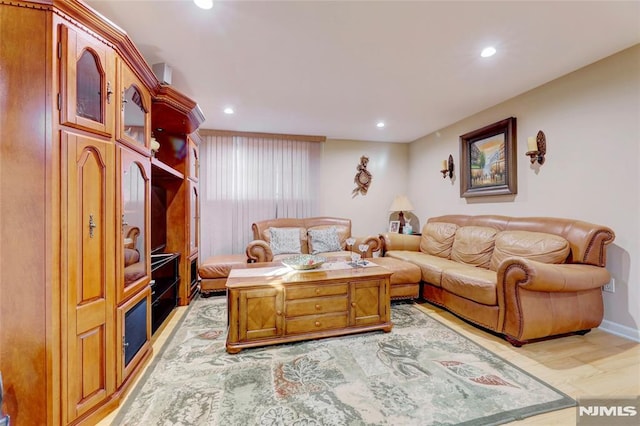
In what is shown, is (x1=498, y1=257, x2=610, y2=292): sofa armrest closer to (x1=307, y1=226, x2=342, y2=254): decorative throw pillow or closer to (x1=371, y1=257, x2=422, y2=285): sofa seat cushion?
(x1=371, y1=257, x2=422, y2=285): sofa seat cushion

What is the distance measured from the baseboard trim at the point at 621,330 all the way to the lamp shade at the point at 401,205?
9.27 feet

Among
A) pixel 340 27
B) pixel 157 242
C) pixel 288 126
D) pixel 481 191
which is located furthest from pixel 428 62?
pixel 157 242

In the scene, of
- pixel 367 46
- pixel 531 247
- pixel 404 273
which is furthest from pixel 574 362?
pixel 367 46

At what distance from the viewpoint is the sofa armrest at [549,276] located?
2.09m

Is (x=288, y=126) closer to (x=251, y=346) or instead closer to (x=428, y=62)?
(x=428, y=62)

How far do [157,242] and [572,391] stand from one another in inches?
151

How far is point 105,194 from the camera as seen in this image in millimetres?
1500

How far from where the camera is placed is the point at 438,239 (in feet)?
12.7

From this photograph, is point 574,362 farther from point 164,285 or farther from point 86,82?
point 164,285

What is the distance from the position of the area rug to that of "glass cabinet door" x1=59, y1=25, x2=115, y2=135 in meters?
1.63

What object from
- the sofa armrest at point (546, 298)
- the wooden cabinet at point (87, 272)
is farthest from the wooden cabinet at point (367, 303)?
the wooden cabinet at point (87, 272)

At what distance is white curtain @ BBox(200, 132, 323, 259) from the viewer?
4422 mm

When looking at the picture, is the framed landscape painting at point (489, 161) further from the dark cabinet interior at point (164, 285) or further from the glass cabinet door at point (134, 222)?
the dark cabinet interior at point (164, 285)

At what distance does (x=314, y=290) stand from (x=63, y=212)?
1.71 m
